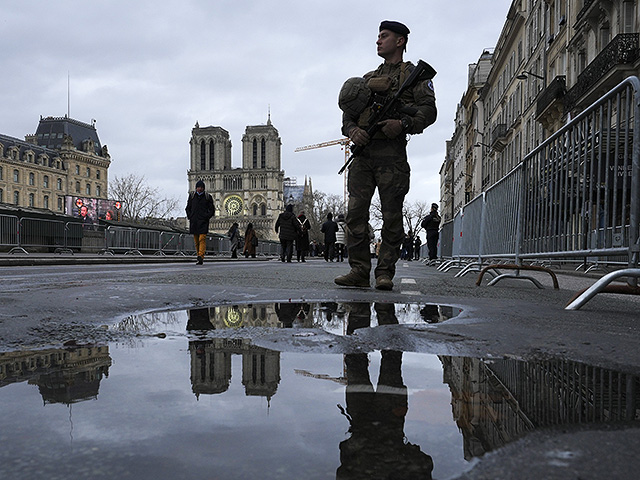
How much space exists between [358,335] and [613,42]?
1927 cm

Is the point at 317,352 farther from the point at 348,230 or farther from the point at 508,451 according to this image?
the point at 348,230

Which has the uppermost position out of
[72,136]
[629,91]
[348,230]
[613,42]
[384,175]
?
[72,136]

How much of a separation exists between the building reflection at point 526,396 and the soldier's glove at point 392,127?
3112 millimetres

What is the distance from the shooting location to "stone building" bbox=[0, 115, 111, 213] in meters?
83.6

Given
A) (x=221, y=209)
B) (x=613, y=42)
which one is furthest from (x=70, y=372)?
(x=221, y=209)

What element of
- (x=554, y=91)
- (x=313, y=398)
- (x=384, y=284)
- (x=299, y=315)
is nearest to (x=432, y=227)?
(x=554, y=91)

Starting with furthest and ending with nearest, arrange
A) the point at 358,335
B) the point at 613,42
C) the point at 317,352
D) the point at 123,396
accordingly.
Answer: the point at 613,42
the point at 358,335
the point at 317,352
the point at 123,396

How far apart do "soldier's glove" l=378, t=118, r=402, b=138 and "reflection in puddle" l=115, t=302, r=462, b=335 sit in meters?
1.74

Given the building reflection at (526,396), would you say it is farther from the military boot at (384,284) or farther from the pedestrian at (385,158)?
the pedestrian at (385,158)

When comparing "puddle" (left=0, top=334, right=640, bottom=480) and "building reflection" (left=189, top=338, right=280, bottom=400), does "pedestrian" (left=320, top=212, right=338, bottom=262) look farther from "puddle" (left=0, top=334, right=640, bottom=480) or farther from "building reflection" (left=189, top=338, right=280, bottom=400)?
"puddle" (left=0, top=334, right=640, bottom=480)

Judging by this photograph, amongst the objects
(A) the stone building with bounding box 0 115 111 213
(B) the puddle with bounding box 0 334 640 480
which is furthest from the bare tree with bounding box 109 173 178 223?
(B) the puddle with bounding box 0 334 640 480

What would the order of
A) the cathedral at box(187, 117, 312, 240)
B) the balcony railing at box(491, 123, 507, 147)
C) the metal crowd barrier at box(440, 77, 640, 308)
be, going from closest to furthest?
the metal crowd barrier at box(440, 77, 640, 308) → the balcony railing at box(491, 123, 507, 147) → the cathedral at box(187, 117, 312, 240)

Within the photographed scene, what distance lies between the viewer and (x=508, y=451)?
832 millimetres

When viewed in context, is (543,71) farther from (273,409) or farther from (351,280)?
(273,409)
